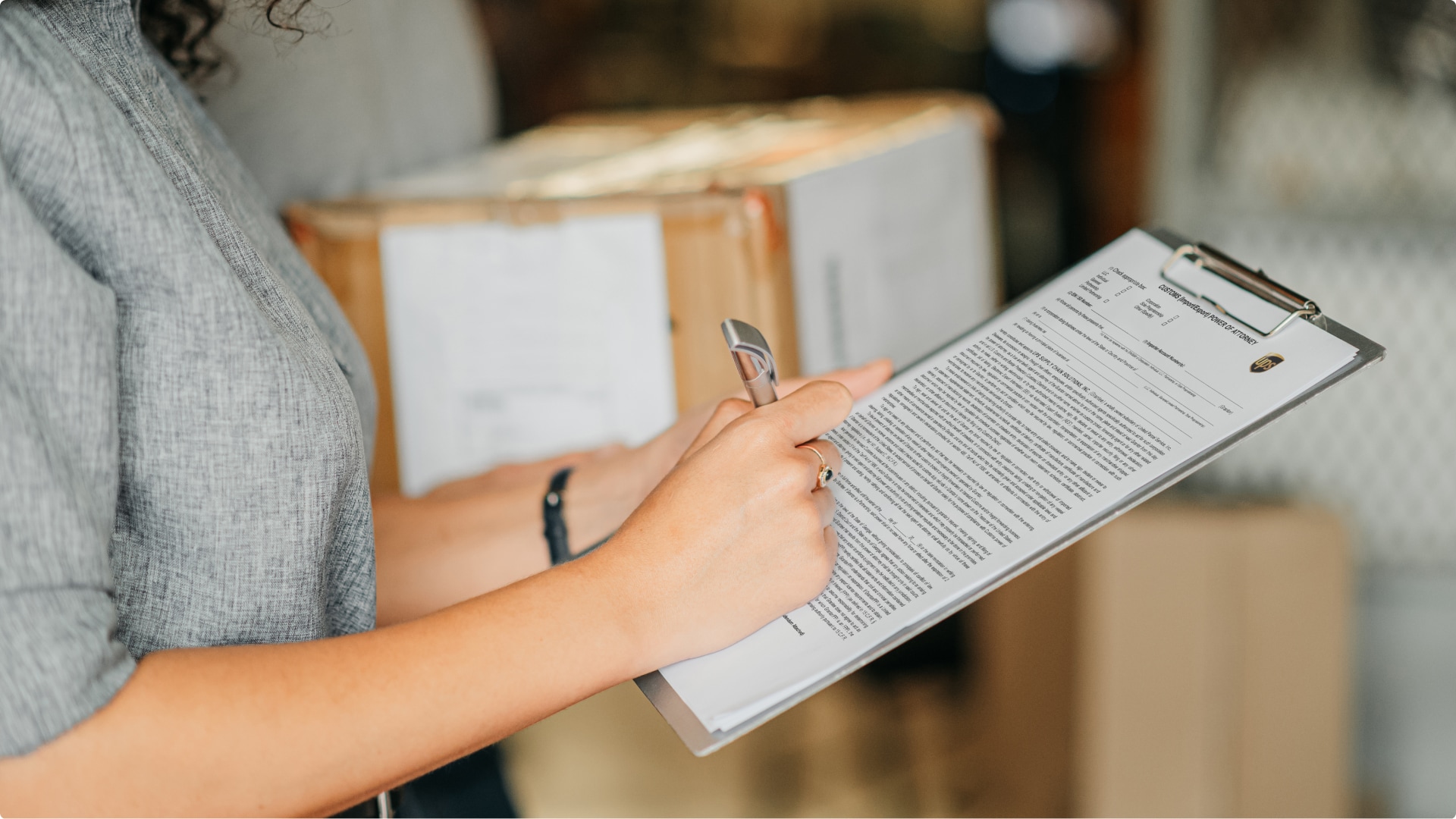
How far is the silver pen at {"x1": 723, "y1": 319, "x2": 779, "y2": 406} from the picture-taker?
602 millimetres

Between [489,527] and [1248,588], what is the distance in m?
1.12

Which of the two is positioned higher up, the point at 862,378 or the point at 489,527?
the point at 862,378

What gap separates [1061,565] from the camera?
172cm

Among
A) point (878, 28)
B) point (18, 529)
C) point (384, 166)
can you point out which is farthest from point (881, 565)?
point (878, 28)

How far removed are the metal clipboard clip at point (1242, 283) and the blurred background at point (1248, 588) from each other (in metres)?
0.79

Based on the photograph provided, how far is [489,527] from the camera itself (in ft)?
2.75

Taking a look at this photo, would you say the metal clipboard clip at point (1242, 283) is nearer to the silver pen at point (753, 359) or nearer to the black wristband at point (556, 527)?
the silver pen at point (753, 359)

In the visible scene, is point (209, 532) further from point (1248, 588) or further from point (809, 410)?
point (1248, 588)

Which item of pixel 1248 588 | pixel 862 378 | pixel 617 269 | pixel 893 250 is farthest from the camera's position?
pixel 1248 588

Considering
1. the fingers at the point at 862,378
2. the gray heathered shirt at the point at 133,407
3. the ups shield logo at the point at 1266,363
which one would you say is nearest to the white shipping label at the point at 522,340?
the fingers at the point at 862,378

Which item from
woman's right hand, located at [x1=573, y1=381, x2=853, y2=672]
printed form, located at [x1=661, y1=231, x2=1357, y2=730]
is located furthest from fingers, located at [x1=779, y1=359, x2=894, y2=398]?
woman's right hand, located at [x1=573, y1=381, x2=853, y2=672]

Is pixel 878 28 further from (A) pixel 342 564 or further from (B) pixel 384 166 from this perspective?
(A) pixel 342 564

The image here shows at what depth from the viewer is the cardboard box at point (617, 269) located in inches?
37.6

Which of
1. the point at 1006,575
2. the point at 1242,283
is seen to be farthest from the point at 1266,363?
the point at 1006,575
